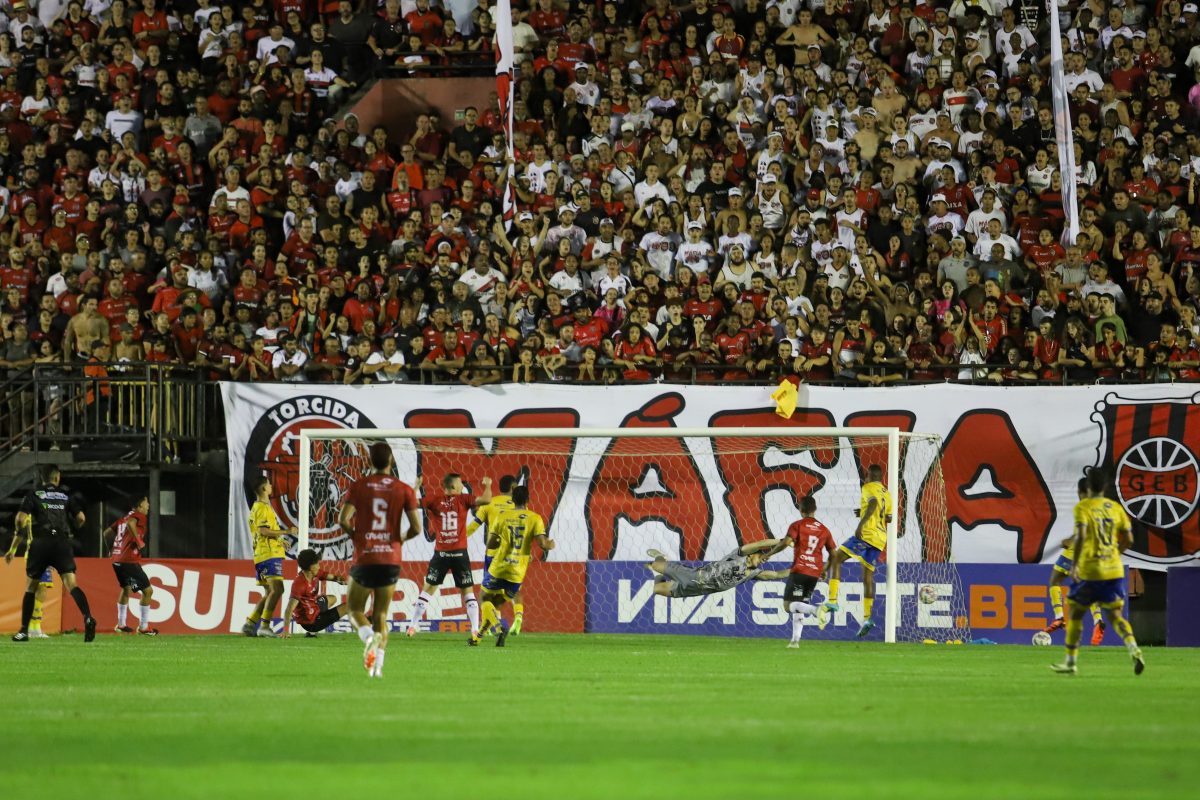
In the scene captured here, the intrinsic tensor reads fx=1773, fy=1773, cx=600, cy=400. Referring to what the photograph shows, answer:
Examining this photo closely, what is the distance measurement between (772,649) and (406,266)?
918cm

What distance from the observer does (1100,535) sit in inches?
624

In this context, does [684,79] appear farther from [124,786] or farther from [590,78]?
[124,786]

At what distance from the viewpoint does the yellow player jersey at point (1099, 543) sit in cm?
1584

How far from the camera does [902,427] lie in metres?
24.2

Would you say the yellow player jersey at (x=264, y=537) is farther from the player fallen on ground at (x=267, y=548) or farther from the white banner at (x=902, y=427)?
the white banner at (x=902, y=427)

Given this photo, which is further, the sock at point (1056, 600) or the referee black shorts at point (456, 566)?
the sock at point (1056, 600)

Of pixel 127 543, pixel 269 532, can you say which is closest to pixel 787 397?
pixel 269 532

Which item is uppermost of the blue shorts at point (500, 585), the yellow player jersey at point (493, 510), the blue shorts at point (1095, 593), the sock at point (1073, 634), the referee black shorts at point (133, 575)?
the yellow player jersey at point (493, 510)

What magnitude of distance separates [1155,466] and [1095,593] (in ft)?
27.0

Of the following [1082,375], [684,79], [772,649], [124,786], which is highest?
[684,79]

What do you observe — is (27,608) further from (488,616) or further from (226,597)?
(488,616)

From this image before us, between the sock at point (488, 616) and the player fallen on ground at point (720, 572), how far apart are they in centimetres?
314

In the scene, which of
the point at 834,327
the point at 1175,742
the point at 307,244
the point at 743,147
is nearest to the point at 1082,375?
the point at 834,327

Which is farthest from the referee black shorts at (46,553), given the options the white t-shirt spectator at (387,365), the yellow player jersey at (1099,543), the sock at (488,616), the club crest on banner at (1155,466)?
the club crest on banner at (1155,466)
